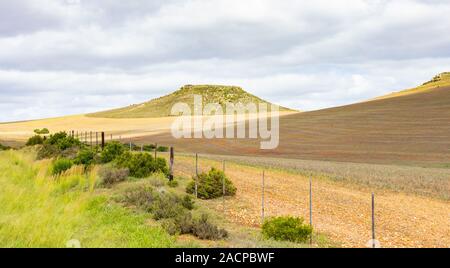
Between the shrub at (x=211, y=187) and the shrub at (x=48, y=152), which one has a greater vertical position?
the shrub at (x=48, y=152)

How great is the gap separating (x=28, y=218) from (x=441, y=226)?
39.5ft

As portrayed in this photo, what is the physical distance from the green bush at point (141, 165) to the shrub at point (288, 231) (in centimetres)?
1090

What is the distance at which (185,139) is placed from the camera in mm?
63312

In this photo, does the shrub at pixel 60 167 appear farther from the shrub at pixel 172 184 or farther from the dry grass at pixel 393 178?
the dry grass at pixel 393 178

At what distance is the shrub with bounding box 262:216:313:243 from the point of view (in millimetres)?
12312

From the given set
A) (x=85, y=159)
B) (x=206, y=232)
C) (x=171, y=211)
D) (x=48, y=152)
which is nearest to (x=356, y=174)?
(x=85, y=159)

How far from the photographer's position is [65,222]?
34.4 ft

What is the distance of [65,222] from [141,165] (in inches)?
507

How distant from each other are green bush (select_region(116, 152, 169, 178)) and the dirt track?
11.8ft

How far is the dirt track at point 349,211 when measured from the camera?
546 inches

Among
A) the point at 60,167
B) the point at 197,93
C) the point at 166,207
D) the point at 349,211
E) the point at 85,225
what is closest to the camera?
the point at 85,225

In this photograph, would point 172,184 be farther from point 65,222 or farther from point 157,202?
point 65,222

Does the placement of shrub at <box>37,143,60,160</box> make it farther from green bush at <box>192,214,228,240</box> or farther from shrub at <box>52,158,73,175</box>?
green bush at <box>192,214,228,240</box>

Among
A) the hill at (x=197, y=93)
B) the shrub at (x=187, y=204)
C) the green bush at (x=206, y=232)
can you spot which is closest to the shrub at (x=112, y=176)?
the shrub at (x=187, y=204)
